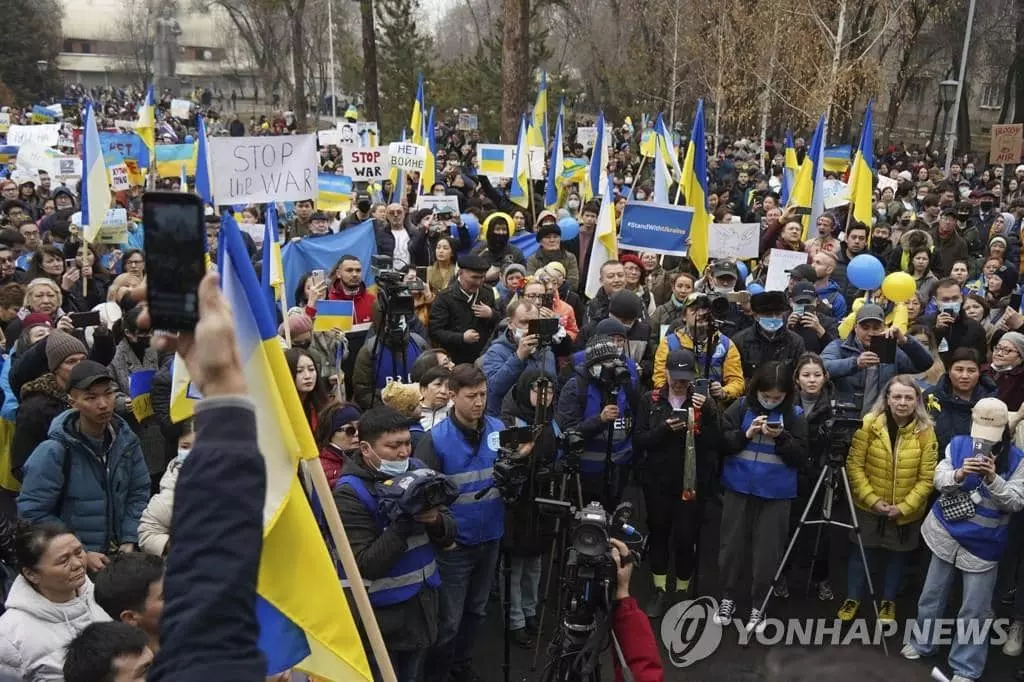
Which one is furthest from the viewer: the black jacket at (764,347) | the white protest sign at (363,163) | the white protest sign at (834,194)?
the white protest sign at (834,194)

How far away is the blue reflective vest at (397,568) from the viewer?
427cm

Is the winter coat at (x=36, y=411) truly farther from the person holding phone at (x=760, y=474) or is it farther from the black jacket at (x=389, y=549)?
the person holding phone at (x=760, y=474)

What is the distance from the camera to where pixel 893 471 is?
5859 millimetres

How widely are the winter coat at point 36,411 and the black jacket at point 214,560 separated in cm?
414

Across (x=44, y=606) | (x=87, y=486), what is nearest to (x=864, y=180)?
(x=87, y=486)

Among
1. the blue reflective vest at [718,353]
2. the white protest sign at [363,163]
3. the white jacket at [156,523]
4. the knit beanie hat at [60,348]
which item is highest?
the white protest sign at [363,163]

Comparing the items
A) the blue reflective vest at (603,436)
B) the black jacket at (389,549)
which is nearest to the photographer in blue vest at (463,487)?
the black jacket at (389,549)

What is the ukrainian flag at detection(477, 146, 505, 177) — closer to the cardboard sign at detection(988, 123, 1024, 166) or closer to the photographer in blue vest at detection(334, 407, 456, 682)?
the cardboard sign at detection(988, 123, 1024, 166)

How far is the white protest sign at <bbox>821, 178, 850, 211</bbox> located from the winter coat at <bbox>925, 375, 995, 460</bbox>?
5543mm

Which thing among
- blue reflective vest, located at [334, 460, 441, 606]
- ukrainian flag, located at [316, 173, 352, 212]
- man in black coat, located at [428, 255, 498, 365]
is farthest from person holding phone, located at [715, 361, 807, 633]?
ukrainian flag, located at [316, 173, 352, 212]

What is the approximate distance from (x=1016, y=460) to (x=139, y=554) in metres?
4.65

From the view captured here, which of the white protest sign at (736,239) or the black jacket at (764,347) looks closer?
the black jacket at (764,347)

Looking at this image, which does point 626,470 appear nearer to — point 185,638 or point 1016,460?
point 1016,460

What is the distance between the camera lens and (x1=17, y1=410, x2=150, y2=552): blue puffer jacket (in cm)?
454
